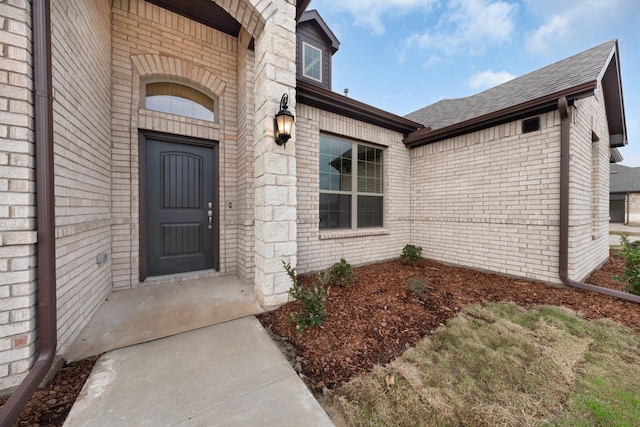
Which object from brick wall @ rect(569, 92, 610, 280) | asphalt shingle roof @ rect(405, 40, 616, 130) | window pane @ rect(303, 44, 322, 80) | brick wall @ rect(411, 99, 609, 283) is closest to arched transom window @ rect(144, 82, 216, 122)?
window pane @ rect(303, 44, 322, 80)

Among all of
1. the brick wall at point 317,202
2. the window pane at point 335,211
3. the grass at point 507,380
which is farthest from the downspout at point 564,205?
the window pane at point 335,211

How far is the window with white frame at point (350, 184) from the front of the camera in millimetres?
4340

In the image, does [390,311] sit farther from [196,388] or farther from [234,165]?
[234,165]

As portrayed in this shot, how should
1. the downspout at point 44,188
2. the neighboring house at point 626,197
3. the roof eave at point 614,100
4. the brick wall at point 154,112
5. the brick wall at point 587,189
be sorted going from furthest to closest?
the neighboring house at point 626,197, the roof eave at point 614,100, the brick wall at point 587,189, the brick wall at point 154,112, the downspout at point 44,188

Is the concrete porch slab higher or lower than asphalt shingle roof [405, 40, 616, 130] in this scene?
lower

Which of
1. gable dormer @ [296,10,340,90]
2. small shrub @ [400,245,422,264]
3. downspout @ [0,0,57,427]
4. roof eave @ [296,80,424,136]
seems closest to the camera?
downspout @ [0,0,57,427]

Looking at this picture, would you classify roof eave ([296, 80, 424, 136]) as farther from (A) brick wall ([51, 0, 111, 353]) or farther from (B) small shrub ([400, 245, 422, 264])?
(B) small shrub ([400, 245, 422, 264])

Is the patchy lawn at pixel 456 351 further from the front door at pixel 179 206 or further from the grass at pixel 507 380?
the front door at pixel 179 206

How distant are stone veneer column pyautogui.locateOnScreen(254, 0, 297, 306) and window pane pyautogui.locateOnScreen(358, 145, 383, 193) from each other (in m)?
2.28

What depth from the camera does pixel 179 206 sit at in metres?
3.58

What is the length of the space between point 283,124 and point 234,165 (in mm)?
1712

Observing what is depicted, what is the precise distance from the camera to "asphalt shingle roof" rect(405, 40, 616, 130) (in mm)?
3502

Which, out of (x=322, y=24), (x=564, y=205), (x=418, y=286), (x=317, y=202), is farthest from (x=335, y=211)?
(x=322, y=24)

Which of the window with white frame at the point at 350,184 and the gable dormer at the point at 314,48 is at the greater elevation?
the gable dormer at the point at 314,48
